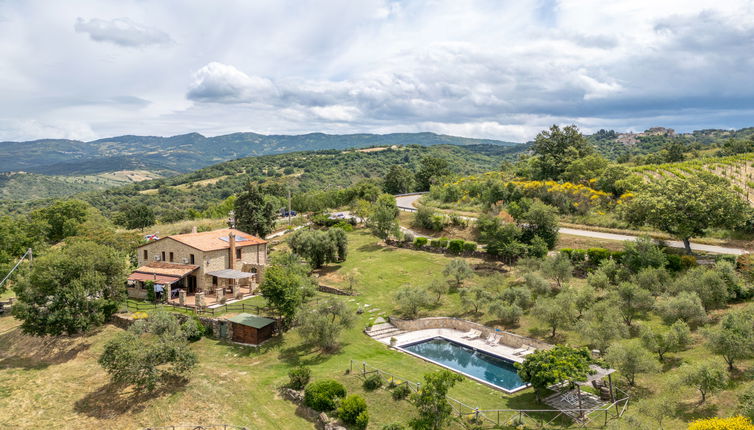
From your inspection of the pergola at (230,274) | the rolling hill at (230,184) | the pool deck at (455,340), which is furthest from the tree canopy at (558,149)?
the rolling hill at (230,184)

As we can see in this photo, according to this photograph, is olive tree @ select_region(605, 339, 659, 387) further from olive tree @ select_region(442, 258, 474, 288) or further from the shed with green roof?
the shed with green roof

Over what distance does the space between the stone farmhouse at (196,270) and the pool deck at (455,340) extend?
15.5 meters

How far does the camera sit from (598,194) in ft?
179

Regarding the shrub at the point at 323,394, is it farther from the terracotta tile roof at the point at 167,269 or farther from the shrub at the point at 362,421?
the terracotta tile roof at the point at 167,269

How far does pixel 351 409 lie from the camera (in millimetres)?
21328

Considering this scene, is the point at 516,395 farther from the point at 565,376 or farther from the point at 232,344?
the point at 232,344

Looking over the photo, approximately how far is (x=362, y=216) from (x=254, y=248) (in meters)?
21.3

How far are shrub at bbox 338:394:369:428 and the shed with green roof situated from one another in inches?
420

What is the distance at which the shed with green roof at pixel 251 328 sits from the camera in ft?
98.6

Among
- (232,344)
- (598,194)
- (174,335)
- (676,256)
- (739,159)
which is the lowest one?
(232,344)

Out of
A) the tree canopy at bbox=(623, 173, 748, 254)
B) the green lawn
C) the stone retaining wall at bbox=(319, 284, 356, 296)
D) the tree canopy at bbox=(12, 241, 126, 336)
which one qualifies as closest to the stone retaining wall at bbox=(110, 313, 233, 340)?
the green lawn

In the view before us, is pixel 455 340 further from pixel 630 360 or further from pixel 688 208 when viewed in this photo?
pixel 688 208

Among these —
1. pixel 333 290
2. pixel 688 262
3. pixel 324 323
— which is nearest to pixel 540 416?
pixel 324 323

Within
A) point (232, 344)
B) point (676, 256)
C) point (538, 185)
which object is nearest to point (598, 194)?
point (538, 185)
